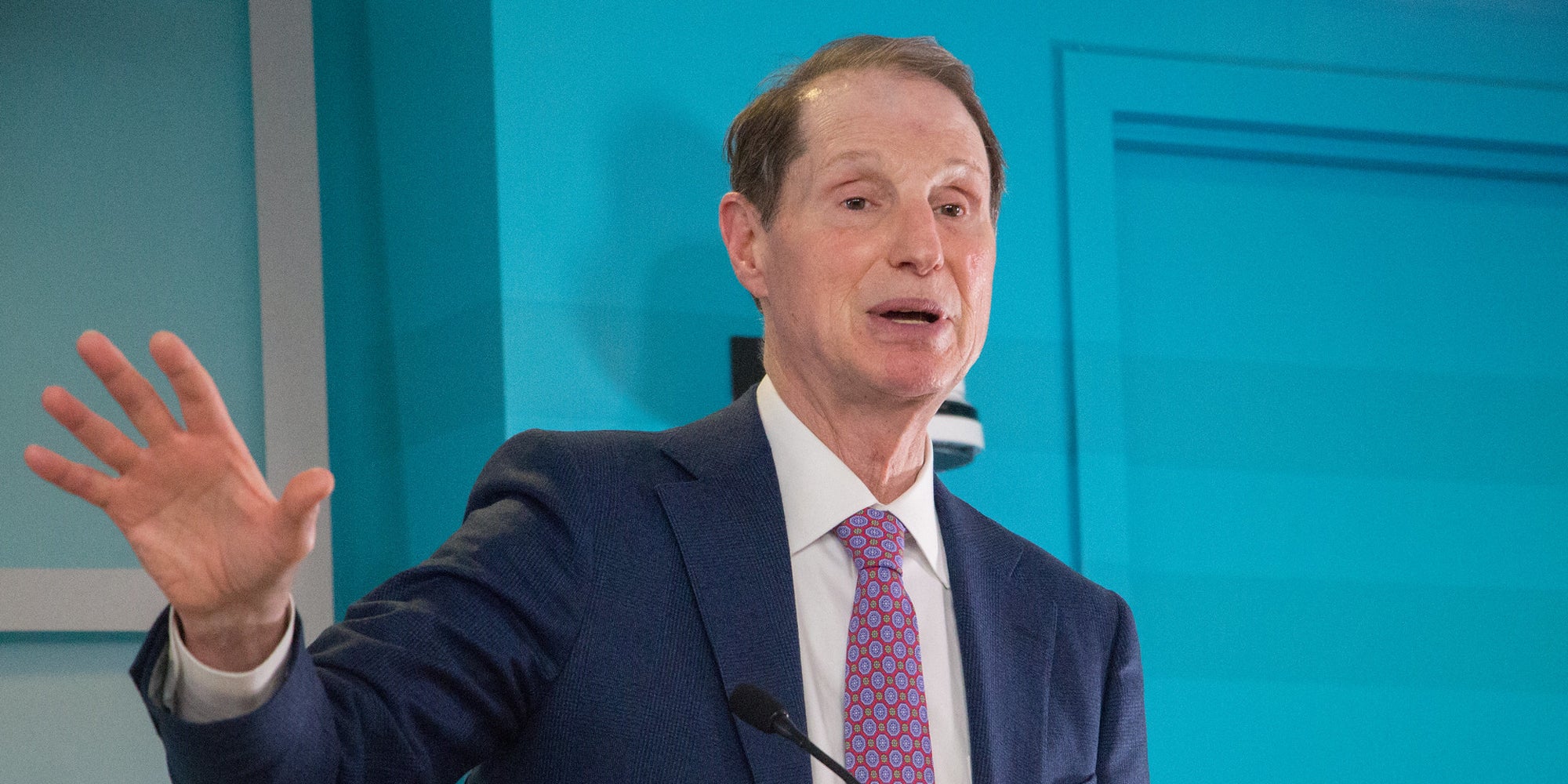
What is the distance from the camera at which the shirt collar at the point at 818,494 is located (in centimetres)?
151

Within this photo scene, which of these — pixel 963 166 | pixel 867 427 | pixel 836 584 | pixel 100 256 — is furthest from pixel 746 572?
pixel 100 256

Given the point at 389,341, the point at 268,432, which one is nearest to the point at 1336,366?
the point at 389,341

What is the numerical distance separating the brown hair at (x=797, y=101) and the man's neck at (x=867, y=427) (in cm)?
22

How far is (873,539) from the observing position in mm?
1500

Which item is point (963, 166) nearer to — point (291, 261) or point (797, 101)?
point (797, 101)

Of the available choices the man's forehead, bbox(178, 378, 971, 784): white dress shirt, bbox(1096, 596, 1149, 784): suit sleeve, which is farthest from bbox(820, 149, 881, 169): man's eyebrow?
bbox(1096, 596, 1149, 784): suit sleeve

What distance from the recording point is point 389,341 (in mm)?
2520

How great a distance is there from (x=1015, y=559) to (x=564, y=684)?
0.55 metres

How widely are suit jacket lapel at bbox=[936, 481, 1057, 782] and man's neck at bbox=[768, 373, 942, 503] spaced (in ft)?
0.28

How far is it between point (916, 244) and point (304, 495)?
2.51 ft

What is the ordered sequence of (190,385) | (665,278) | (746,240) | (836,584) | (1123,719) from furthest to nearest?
(665,278), (746,240), (1123,719), (836,584), (190,385)

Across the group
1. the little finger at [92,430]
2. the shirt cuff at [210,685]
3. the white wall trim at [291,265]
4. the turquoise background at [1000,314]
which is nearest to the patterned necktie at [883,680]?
A: the shirt cuff at [210,685]

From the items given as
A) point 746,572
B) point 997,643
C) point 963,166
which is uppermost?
point 963,166

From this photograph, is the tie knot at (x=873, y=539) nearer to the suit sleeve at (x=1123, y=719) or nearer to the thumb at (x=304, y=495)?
the suit sleeve at (x=1123, y=719)
